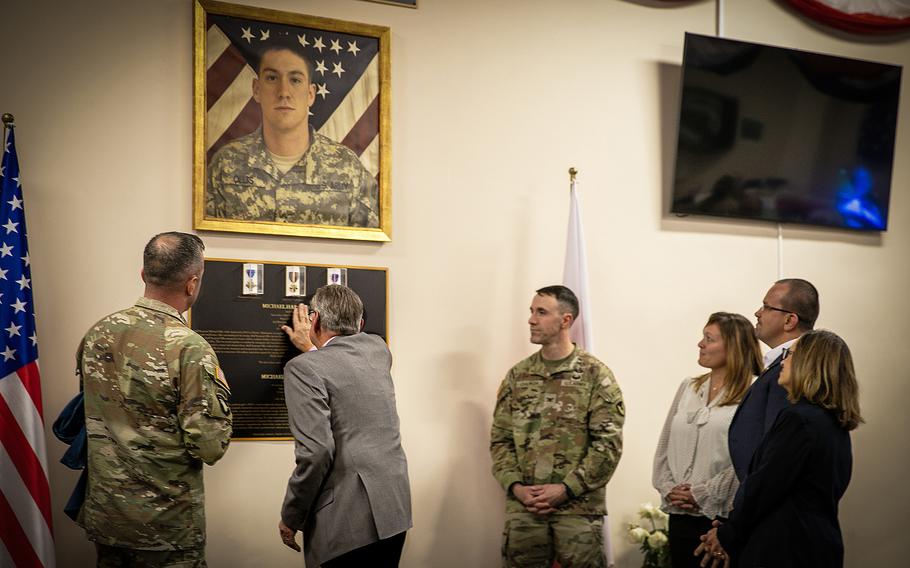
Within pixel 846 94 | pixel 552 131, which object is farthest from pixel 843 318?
pixel 552 131

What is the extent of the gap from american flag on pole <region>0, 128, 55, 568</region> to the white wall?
0.84 feet

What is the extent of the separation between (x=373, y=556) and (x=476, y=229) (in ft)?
7.10

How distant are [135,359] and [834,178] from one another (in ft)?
15.3

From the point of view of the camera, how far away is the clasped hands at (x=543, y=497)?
420cm

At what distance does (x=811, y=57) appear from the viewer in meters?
5.66

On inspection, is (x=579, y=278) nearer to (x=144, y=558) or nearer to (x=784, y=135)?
(x=784, y=135)

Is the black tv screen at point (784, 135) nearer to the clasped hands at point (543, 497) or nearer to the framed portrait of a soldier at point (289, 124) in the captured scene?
the framed portrait of a soldier at point (289, 124)

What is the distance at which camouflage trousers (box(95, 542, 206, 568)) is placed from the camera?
9.90 ft

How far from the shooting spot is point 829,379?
3088 millimetres

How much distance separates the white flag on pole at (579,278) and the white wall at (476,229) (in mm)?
168

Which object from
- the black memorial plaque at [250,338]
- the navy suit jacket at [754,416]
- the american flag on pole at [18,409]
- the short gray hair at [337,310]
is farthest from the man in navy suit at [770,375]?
the american flag on pole at [18,409]

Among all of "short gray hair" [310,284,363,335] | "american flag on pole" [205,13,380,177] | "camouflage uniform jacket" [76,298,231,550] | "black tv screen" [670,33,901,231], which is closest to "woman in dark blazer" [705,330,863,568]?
"short gray hair" [310,284,363,335]

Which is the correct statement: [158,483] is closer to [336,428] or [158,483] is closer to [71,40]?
[336,428]

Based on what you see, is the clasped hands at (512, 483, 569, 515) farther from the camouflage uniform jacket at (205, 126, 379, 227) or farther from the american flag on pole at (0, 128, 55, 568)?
the american flag on pole at (0, 128, 55, 568)
